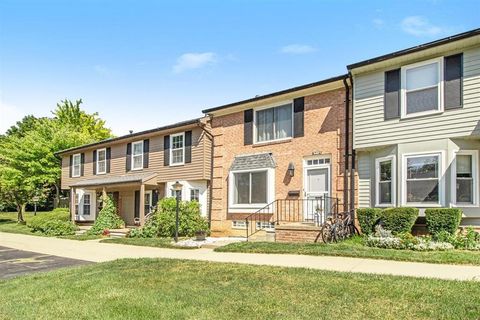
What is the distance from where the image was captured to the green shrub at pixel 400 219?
36.8 feet

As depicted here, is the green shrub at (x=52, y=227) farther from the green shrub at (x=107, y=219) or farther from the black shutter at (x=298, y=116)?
the black shutter at (x=298, y=116)

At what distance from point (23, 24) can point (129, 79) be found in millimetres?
5198

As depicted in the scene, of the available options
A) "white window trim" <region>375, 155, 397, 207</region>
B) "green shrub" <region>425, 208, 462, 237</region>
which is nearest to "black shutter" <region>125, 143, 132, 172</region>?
"white window trim" <region>375, 155, 397, 207</region>

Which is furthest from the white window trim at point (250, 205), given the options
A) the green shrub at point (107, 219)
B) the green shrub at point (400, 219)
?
the green shrub at point (107, 219)

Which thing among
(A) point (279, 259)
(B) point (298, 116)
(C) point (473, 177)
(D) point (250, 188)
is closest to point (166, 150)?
(D) point (250, 188)

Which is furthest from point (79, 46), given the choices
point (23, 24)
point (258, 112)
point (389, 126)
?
point (389, 126)

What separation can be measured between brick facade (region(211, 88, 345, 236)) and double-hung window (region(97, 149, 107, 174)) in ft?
31.5

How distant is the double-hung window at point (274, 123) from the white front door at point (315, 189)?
6.13 feet

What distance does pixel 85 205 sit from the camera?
1032 inches

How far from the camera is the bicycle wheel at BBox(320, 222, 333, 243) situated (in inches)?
469

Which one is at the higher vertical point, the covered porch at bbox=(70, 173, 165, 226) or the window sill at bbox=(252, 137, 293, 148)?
the window sill at bbox=(252, 137, 293, 148)

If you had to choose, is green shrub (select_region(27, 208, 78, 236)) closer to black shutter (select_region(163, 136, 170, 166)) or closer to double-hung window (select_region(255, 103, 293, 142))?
black shutter (select_region(163, 136, 170, 166))

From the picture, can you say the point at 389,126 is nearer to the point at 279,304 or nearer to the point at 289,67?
the point at 289,67

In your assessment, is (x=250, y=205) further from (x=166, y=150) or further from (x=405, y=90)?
(x=405, y=90)
